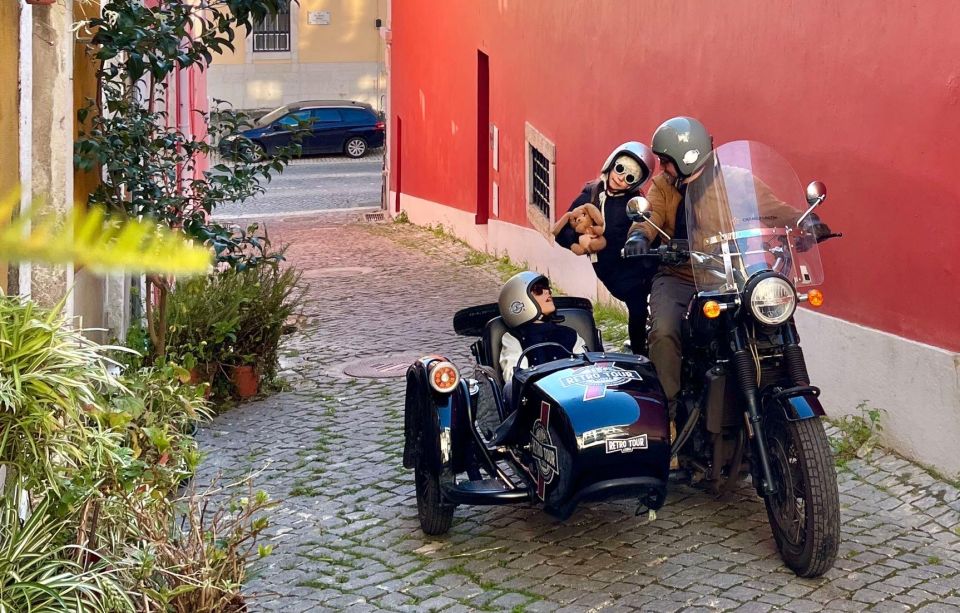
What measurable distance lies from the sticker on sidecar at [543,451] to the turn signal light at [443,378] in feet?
1.38

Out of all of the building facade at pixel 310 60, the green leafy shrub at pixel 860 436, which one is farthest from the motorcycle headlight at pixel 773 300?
the building facade at pixel 310 60

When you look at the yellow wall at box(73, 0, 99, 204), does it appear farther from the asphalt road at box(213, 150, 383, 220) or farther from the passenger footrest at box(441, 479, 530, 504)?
the asphalt road at box(213, 150, 383, 220)

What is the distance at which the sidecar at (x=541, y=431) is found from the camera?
14.7 feet

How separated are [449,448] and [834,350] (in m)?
2.60

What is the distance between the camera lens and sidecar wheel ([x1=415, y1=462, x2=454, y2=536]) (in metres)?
5.08

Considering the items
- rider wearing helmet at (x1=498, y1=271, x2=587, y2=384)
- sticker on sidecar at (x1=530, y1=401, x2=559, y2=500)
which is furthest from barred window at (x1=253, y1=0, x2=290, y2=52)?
sticker on sidecar at (x1=530, y1=401, x2=559, y2=500)

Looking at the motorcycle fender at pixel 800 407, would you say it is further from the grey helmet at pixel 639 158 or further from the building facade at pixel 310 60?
the building facade at pixel 310 60

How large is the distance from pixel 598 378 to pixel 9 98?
7.84 ft

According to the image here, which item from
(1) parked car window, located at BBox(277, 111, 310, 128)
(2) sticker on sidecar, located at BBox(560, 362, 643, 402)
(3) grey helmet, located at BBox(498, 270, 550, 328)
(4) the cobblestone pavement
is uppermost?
(1) parked car window, located at BBox(277, 111, 310, 128)

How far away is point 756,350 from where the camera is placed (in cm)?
473

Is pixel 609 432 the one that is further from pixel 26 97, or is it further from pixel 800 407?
pixel 26 97

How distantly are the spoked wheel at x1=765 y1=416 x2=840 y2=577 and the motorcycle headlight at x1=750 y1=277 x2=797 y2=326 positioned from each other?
400mm

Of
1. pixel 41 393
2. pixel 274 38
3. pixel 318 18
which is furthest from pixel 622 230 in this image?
pixel 274 38

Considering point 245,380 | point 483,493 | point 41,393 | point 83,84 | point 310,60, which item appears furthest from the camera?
point 310,60
